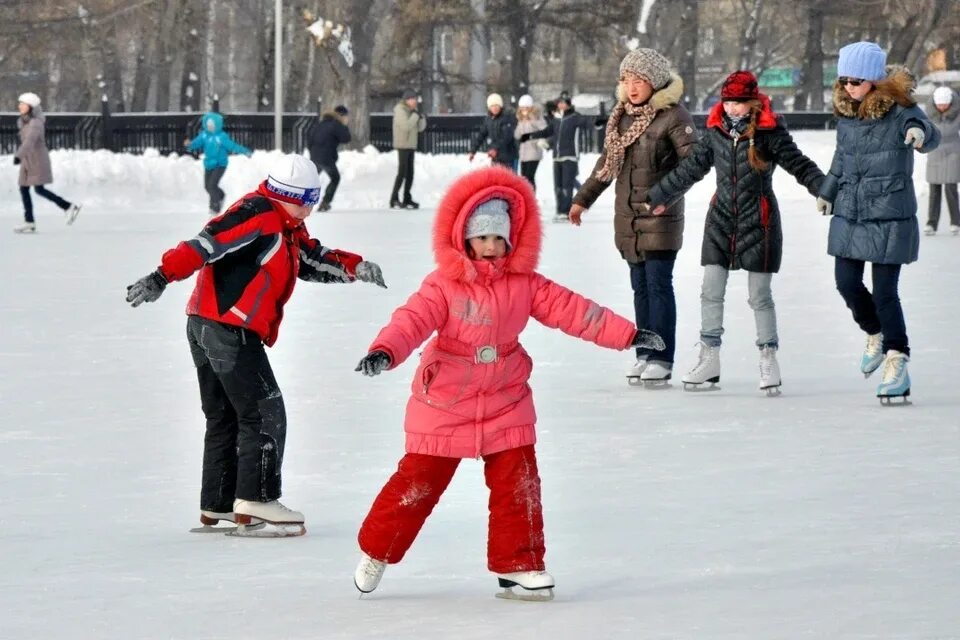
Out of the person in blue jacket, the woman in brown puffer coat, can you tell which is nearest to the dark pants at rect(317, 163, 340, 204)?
the person in blue jacket

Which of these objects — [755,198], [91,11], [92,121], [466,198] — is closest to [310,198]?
[466,198]

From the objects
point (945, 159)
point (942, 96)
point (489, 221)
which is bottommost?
point (945, 159)

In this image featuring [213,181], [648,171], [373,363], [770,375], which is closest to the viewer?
[373,363]

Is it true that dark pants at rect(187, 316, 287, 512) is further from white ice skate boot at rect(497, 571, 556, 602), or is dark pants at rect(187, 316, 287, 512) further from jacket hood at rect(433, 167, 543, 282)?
white ice skate boot at rect(497, 571, 556, 602)

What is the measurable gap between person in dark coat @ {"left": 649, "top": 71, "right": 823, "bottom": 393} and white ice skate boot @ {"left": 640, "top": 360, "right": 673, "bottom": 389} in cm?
21

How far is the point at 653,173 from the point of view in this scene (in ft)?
24.8

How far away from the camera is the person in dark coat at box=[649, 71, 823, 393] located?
709cm

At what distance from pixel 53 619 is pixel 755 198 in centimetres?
403

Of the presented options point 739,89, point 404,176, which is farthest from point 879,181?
point 404,176

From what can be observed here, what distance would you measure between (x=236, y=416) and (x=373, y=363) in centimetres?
124

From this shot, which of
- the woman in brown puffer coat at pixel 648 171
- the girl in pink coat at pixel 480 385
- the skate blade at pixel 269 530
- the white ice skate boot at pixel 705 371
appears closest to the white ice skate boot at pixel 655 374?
the woman in brown puffer coat at pixel 648 171

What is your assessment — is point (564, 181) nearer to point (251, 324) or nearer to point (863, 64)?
point (863, 64)

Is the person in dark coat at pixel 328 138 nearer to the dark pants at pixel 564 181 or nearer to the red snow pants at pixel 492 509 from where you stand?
the dark pants at pixel 564 181

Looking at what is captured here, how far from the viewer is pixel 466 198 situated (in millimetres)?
3998
